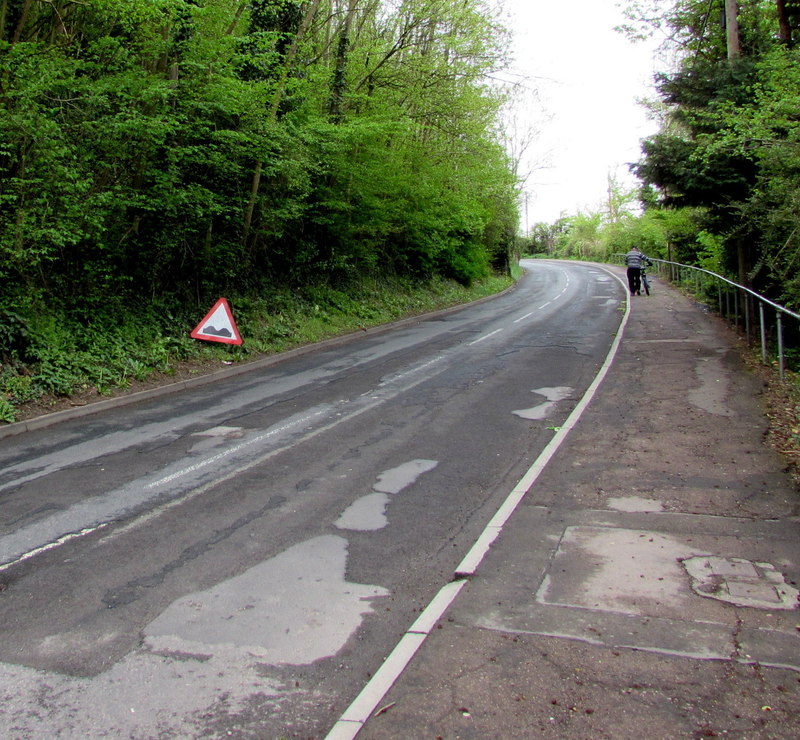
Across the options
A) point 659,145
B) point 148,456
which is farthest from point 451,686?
point 659,145

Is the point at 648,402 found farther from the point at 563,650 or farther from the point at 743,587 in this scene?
the point at 563,650

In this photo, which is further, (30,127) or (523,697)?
(30,127)

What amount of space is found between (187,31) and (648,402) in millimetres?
11853

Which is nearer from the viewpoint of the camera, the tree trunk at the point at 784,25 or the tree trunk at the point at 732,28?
the tree trunk at the point at 784,25

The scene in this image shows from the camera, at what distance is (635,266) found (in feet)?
93.9

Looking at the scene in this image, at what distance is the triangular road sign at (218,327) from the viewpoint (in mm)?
16141

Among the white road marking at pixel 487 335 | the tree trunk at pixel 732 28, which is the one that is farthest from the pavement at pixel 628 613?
the tree trunk at pixel 732 28

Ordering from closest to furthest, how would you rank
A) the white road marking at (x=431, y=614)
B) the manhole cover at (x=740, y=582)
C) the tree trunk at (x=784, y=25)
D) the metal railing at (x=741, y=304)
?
the white road marking at (x=431, y=614) → the manhole cover at (x=740, y=582) → the metal railing at (x=741, y=304) → the tree trunk at (x=784, y=25)

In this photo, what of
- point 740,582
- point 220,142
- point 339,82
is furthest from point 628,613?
point 339,82

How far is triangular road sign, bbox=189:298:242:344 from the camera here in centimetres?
1614

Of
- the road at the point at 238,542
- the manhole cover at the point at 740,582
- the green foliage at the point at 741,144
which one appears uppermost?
the green foliage at the point at 741,144

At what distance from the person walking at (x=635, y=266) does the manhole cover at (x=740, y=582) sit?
24796 millimetres

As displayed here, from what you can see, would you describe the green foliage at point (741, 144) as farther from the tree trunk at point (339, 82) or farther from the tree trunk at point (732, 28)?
the tree trunk at point (339, 82)

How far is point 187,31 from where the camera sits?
1427 centimetres
